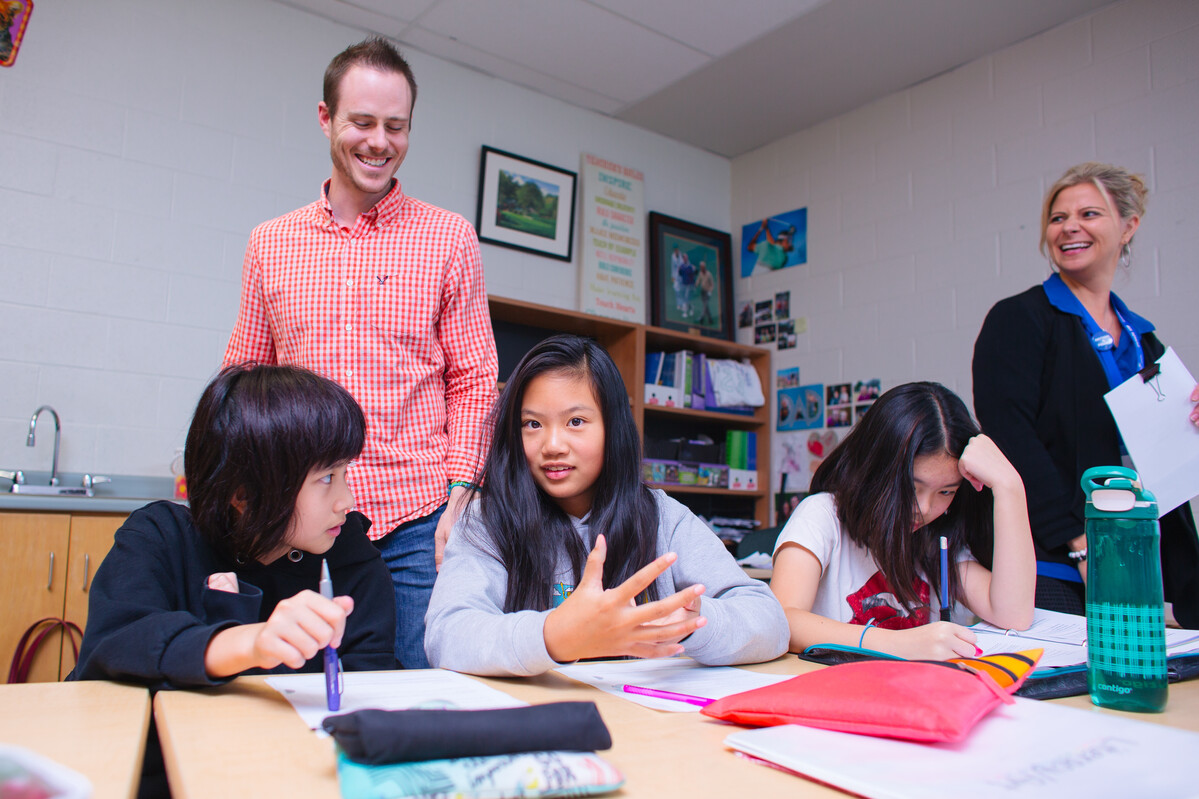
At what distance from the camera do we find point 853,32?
324cm

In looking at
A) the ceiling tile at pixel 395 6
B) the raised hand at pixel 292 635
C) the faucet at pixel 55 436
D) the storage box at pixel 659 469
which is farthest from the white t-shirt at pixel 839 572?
the ceiling tile at pixel 395 6

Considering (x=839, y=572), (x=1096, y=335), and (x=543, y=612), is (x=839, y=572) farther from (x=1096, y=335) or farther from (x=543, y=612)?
(x=1096, y=335)

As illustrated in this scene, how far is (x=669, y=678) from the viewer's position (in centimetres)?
92

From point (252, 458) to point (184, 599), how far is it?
180 mm

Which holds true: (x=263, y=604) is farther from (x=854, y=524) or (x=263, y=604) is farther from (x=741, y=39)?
(x=741, y=39)

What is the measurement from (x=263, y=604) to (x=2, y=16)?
2.48m

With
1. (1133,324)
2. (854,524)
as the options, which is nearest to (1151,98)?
(1133,324)

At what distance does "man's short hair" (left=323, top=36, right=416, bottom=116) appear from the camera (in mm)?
1517

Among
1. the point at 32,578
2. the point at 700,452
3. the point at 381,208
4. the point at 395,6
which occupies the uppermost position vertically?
the point at 395,6

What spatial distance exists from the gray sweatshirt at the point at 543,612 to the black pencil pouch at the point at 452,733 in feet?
0.95

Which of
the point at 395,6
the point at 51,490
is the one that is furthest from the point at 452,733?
the point at 395,6

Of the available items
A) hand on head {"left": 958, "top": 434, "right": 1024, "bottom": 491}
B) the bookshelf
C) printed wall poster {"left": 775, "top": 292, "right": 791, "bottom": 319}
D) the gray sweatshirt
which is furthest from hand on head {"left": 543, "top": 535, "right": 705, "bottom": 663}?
printed wall poster {"left": 775, "top": 292, "right": 791, "bottom": 319}

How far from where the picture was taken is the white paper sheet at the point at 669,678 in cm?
81

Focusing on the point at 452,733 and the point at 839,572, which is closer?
the point at 452,733
